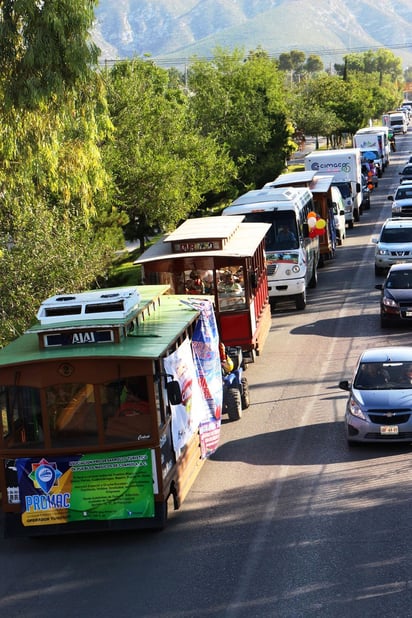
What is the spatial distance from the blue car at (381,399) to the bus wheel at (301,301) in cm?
1335

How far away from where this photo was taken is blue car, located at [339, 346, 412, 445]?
18500 mm

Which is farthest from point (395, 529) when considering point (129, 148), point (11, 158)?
point (129, 148)

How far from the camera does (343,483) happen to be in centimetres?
1689

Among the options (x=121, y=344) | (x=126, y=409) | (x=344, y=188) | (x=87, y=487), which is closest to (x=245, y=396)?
(x=121, y=344)

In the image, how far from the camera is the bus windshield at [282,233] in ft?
108

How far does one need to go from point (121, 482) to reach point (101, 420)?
2.86 ft

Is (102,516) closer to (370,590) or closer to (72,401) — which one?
(72,401)

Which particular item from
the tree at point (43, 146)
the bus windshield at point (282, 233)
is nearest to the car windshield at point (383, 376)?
the tree at point (43, 146)

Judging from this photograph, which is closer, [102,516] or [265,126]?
[102,516]

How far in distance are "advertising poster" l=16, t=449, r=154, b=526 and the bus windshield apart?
1884 cm

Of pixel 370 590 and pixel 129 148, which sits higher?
pixel 129 148

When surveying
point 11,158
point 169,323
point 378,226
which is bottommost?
point 378,226

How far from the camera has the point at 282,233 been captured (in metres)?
33.0

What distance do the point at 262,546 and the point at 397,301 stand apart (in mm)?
16131
